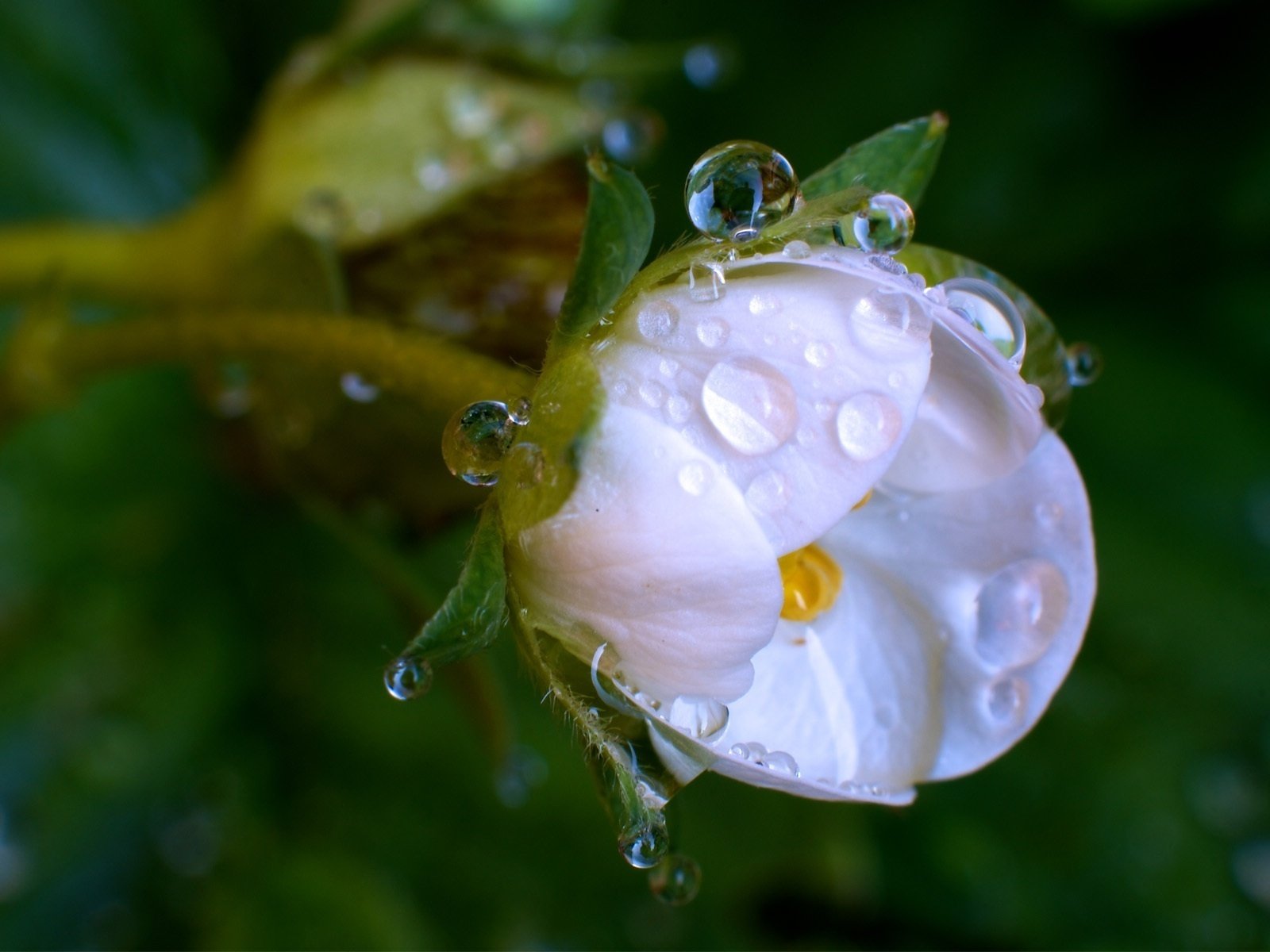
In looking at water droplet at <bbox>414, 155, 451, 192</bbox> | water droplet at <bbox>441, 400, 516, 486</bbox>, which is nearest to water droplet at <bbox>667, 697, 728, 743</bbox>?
water droplet at <bbox>441, 400, 516, 486</bbox>

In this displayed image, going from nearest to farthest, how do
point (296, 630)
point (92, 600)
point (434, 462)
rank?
1. point (434, 462)
2. point (92, 600)
3. point (296, 630)

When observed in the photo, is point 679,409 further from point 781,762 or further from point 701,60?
point 701,60

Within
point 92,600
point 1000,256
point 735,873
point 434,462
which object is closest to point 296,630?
point 92,600

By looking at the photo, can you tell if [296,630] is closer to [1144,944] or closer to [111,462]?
[111,462]

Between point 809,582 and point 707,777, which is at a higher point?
point 809,582

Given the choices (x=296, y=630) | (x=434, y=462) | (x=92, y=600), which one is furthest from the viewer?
(x=296, y=630)

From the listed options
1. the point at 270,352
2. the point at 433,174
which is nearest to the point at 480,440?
the point at 270,352
